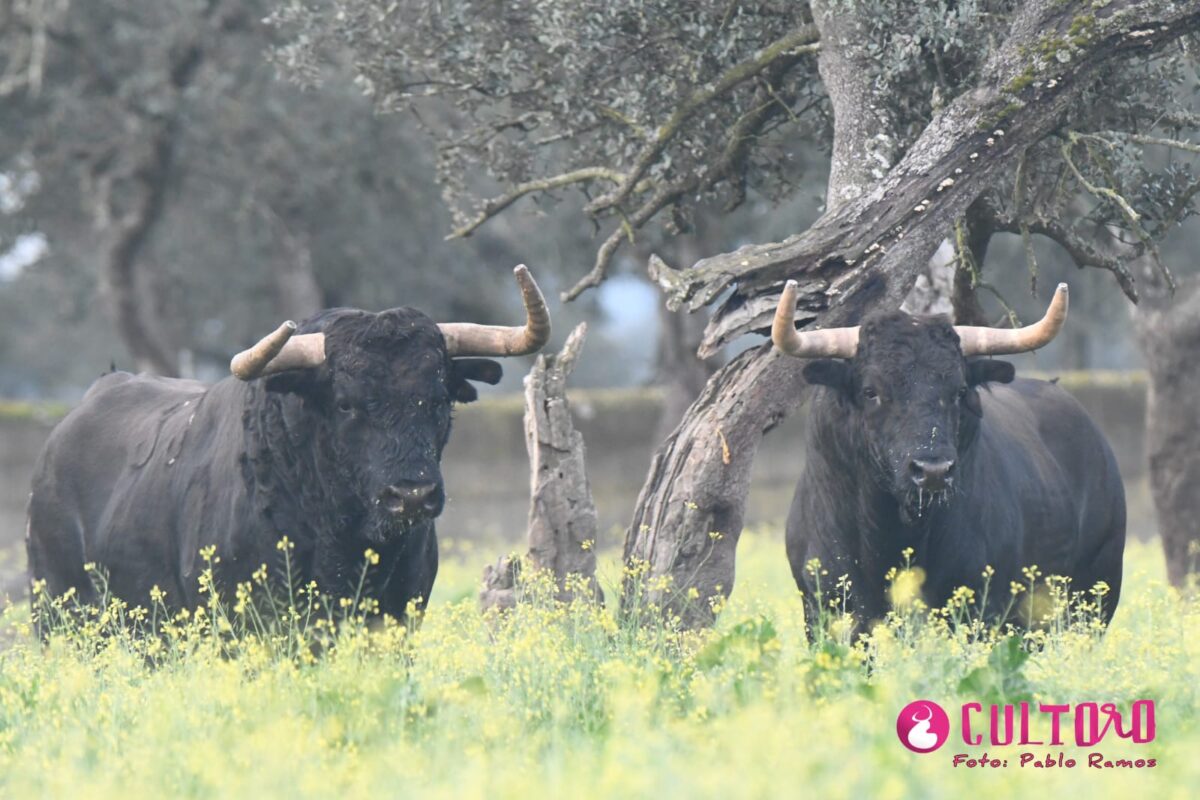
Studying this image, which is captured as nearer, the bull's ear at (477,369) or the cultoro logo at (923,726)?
the cultoro logo at (923,726)

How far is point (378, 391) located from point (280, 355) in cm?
52

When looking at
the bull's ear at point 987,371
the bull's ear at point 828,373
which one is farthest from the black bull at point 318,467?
the bull's ear at point 987,371

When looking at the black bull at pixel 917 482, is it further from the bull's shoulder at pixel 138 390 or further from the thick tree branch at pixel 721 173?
the bull's shoulder at pixel 138 390

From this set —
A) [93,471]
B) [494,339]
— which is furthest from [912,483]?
[93,471]

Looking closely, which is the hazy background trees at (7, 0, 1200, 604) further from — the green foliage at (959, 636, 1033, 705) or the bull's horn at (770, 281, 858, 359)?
the green foliage at (959, 636, 1033, 705)

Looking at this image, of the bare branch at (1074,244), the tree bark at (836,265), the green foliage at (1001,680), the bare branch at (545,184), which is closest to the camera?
the green foliage at (1001,680)

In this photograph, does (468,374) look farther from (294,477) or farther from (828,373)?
(828,373)

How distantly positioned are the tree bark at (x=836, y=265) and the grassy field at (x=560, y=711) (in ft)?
3.43

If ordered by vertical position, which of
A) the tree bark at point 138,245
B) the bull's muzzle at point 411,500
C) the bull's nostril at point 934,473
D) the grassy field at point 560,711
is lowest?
the grassy field at point 560,711

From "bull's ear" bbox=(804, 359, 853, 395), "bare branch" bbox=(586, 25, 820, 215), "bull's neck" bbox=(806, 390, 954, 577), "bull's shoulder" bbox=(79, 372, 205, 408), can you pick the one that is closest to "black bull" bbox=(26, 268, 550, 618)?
"bull's shoulder" bbox=(79, 372, 205, 408)

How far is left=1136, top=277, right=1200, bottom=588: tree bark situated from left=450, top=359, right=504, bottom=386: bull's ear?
6.62m

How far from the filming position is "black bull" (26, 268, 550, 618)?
26.1ft

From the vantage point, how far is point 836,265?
29.6 ft

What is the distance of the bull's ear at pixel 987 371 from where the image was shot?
8.66 meters
